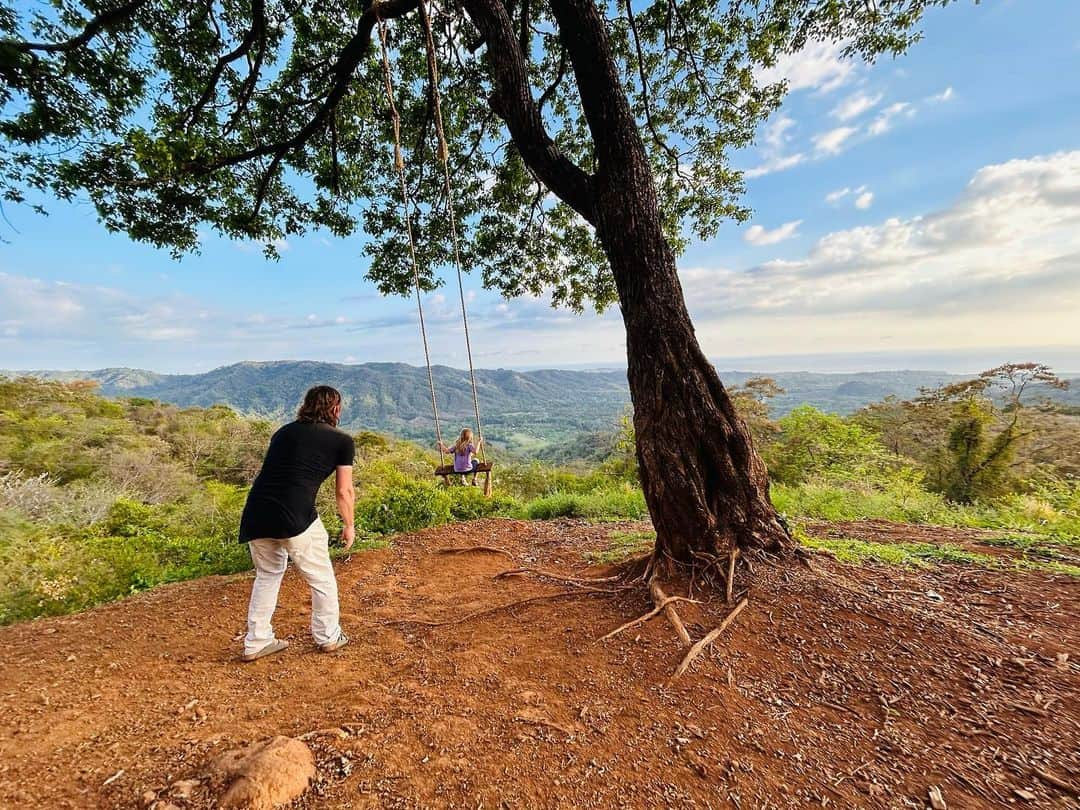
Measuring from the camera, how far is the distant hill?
3853 inches

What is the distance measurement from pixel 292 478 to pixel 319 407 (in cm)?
51

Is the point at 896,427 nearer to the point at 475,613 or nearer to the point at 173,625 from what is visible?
the point at 475,613

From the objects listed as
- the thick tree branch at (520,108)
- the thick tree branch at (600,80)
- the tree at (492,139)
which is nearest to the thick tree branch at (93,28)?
the tree at (492,139)

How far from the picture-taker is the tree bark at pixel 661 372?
9.98 ft

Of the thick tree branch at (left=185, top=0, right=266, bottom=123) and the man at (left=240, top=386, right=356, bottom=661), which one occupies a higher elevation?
the thick tree branch at (left=185, top=0, right=266, bottom=123)

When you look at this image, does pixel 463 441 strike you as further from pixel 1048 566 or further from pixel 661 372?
pixel 1048 566

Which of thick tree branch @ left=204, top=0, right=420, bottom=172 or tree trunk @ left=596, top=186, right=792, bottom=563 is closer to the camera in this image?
tree trunk @ left=596, top=186, right=792, bottom=563

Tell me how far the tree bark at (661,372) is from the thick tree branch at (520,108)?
0.05 metres

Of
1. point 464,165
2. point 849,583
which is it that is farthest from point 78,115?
point 849,583

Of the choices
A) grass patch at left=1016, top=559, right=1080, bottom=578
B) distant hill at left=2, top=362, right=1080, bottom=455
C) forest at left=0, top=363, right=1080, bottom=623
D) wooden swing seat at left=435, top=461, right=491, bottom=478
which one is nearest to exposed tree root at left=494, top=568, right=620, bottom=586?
forest at left=0, top=363, right=1080, bottom=623

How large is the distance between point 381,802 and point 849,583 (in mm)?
3013

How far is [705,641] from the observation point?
2.30 meters

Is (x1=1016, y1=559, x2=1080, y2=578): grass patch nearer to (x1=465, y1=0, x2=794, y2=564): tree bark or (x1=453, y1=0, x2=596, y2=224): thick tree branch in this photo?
(x1=465, y1=0, x2=794, y2=564): tree bark

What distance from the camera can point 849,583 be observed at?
2.78m
